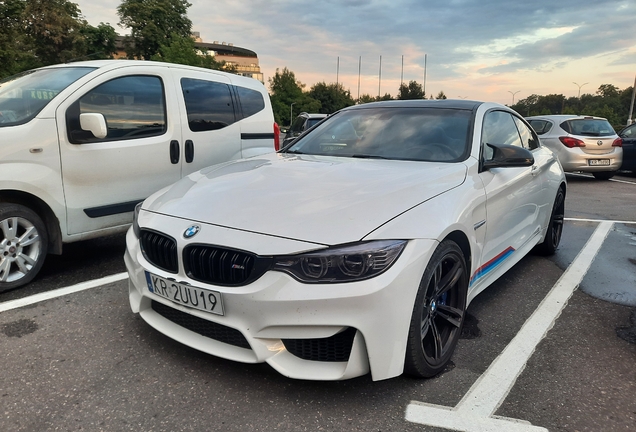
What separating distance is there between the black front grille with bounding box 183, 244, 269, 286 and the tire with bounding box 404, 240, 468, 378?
0.77m

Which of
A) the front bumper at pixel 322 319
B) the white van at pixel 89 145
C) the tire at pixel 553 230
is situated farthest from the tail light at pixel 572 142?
the front bumper at pixel 322 319

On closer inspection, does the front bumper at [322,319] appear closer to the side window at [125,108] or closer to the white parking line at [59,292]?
the white parking line at [59,292]

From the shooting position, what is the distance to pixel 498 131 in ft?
12.5

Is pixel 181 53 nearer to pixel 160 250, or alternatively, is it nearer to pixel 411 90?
pixel 160 250

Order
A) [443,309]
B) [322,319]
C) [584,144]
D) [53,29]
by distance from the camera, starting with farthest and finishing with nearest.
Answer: [53,29] → [584,144] → [443,309] → [322,319]

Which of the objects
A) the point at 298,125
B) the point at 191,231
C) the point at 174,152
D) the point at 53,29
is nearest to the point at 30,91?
the point at 174,152

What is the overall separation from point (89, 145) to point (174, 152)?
2.63 ft

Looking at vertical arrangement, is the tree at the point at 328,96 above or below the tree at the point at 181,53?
below

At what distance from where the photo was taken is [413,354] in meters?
2.31

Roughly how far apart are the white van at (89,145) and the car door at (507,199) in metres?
2.69

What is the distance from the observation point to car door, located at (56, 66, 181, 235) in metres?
3.76

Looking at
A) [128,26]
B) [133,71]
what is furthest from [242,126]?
[128,26]

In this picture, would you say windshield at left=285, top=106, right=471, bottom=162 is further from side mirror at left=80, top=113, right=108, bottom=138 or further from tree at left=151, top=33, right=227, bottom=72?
tree at left=151, top=33, right=227, bottom=72

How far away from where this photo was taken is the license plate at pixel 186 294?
2213 millimetres
